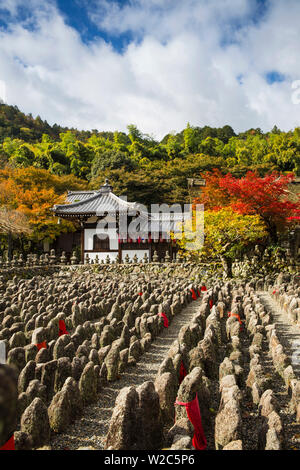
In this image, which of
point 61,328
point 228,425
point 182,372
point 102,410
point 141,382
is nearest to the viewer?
point 228,425

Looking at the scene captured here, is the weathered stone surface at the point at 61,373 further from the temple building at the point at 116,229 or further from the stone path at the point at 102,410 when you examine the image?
the temple building at the point at 116,229

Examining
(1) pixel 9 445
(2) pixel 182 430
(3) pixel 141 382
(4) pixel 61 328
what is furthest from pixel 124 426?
(4) pixel 61 328

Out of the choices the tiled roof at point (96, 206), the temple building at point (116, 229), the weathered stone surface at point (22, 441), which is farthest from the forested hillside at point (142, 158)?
the weathered stone surface at point (22, 441)

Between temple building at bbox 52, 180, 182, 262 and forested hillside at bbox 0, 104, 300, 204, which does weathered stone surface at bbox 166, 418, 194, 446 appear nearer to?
temple building at bbox 52, 180, 182, 262

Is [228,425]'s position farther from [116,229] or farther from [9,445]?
[116,229]

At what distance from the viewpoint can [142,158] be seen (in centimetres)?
4312

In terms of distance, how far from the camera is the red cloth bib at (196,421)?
2598mm

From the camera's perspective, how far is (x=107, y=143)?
5350cm

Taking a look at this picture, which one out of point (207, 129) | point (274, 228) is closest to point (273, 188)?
point (274, 228)

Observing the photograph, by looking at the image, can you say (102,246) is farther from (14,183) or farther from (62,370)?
(62,370)

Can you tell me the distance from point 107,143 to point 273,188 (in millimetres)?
44293

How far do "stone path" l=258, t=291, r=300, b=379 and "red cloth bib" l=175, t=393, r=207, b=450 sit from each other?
1.77 m

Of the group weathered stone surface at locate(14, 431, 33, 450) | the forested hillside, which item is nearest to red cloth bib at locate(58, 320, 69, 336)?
weathered stone surface at locate(14, 431, 33, 450)

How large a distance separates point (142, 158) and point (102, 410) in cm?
4148
